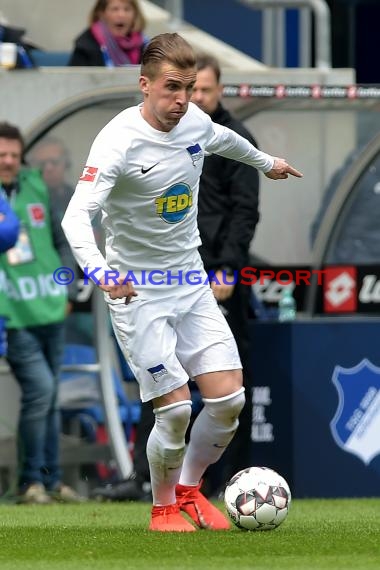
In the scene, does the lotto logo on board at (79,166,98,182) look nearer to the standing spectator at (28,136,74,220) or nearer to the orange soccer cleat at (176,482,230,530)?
the orange soccer cleat at (176,482,230,530)

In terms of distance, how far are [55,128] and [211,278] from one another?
5.98ft

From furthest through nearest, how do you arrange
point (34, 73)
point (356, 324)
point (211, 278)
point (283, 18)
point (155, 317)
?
point (283, 18) < point (34, 73) < point (356, 324) < point (211, 278) < point (155, 317)

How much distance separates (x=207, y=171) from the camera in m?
10.3

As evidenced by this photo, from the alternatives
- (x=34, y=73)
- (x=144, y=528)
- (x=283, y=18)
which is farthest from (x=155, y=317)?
(x=283, y=18)

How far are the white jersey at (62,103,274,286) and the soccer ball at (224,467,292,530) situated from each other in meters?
1.05

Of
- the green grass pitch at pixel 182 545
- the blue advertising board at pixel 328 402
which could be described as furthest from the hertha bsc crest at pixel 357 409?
the green grass pitch at pixel 182 545

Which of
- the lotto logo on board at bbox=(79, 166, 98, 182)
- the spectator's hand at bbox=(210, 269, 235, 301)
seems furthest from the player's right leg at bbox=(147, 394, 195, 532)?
the spectator's hand at bbox=(210, 269, 235, 301)

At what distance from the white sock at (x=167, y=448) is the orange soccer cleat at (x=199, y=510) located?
0.17 m

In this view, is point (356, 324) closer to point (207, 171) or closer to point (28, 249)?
point (207, 171)

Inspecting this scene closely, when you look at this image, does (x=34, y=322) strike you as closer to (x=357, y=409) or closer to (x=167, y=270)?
(x=357, y=409)

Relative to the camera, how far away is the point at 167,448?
7781mm

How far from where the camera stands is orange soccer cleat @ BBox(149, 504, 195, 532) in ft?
25.7

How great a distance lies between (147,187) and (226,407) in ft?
3.60

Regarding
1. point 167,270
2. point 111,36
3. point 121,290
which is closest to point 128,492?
point 167,270
